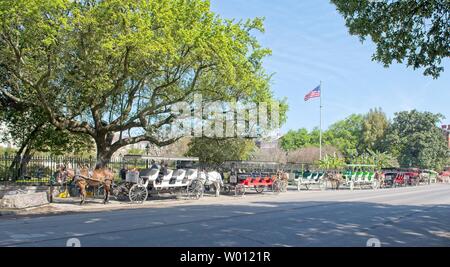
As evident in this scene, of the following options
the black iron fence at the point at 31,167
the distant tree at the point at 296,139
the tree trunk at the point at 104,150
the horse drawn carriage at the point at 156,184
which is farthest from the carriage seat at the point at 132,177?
the distant tree at the point at 296,139

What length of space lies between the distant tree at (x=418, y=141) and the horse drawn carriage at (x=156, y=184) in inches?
2169

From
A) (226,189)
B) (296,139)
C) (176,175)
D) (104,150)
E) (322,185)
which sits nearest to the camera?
(176,175)

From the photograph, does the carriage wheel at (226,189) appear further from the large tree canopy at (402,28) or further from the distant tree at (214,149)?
the large tree canopy at (402,28)

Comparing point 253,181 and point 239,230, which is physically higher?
point 253,181

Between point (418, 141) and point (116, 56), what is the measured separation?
2399 inches

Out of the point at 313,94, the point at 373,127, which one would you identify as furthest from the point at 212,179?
the point at 373,127

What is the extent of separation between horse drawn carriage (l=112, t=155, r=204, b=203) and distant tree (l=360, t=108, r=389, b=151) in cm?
6494

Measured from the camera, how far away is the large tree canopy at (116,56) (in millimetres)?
19031

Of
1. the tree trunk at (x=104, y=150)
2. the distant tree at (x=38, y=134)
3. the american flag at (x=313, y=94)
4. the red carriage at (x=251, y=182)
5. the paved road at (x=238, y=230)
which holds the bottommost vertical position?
the paved road at (x=238, y=230)

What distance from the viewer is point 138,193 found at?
20.8 m

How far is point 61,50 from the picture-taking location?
2030 cm

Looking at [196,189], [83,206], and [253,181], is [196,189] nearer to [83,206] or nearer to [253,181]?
[253,181]
